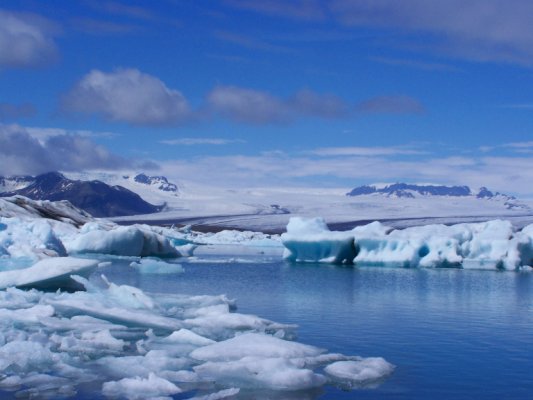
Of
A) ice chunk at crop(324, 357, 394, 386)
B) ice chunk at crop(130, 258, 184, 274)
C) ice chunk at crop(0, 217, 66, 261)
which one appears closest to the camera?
ice chunk at crop(324, 357, 394, 386)

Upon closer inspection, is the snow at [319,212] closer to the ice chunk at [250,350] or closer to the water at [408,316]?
the water at [408,316]

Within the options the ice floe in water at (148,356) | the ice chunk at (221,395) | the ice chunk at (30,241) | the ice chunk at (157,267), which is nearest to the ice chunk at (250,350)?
the ice floe in water at (148,356)

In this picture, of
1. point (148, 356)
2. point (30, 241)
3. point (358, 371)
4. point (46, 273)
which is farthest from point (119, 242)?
point (358, 371)

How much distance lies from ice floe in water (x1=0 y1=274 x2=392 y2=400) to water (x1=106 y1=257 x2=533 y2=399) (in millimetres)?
702

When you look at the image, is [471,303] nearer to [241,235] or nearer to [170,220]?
[241,235]

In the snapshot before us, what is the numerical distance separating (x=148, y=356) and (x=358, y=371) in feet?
8.93

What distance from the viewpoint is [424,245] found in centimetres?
3178

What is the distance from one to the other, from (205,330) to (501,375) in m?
4.66

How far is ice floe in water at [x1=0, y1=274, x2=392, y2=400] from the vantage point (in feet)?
27.2

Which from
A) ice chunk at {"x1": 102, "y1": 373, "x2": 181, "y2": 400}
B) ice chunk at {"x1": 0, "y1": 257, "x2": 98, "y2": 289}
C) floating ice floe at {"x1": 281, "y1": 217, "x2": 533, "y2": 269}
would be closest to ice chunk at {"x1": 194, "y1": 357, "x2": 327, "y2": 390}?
ice chunk at {"x1": 102, "y1": 373, "x2": 181, "y2": 400}

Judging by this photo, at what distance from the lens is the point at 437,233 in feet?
109

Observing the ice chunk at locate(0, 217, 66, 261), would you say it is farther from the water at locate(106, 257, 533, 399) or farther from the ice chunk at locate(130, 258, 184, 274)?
the ice chunk at locate(130, 258, 184, 274)

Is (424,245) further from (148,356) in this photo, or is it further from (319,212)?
(319,212)

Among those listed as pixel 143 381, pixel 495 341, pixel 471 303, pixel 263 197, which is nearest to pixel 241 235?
pixel 471 303
